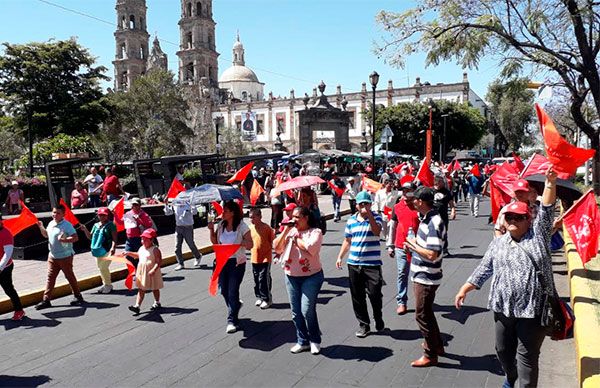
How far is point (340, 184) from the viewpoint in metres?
17.2

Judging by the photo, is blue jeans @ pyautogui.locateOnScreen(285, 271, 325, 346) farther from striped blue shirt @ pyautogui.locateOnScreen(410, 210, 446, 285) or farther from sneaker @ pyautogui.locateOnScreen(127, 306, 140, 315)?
sneaker @ pyautogui.locateOnScreen(127, 306, 140, 315)

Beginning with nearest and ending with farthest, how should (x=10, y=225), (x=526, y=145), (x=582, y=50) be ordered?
(x=10, y=225)
(x=582, y=50)
(x=526, y=145)

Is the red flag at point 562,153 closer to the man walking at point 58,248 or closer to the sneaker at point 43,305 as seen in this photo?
the man walking at point 58,248

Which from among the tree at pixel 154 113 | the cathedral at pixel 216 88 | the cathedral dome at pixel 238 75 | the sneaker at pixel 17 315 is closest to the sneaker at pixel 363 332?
the sneaker at pixel 17 315

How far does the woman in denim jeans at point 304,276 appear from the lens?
5.42 m

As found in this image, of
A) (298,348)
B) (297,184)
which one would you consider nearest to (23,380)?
(298,348)

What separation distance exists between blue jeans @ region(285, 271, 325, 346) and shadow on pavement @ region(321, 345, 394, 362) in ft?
0.64

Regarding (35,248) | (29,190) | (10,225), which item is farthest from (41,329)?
(29,190)

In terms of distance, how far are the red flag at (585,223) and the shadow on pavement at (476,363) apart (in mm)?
1791

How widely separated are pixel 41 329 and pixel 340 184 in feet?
38.5

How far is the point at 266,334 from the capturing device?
20.3ft

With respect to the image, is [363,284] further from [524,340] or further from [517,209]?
[517,209]

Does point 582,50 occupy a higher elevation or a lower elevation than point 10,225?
higher

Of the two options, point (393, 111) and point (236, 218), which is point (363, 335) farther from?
point (393, 111)
